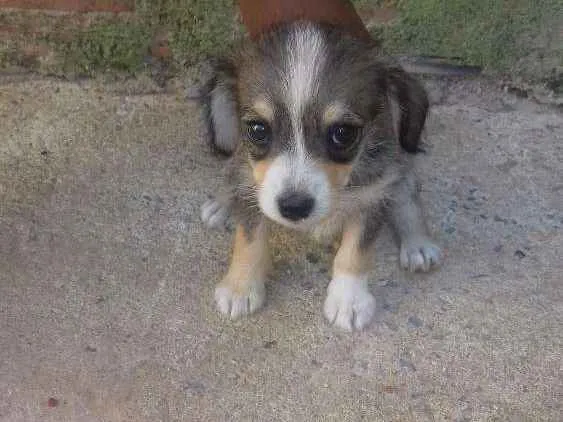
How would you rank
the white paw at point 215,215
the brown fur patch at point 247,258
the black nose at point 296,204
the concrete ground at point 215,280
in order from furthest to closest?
the white paw at point 215,215 → the brown fur patch at point 247,258 → the concrete ground at point 215,280 → the black nose at point 296,204

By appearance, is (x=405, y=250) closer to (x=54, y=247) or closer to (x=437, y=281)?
(x=437, y=281)

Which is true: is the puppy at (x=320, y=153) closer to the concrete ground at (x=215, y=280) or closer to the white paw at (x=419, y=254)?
the white paw at (x=419, y=254)

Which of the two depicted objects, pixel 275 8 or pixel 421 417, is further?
pixel 275 8

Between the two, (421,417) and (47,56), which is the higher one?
(47,56)

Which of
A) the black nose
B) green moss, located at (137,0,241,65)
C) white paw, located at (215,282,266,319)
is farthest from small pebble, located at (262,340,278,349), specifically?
green moss, located at (137,0,241,65)

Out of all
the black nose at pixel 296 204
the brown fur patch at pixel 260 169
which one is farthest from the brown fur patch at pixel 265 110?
the black nose at pixel 296 204

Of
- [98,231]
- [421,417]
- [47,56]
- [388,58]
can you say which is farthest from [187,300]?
[47,56]
